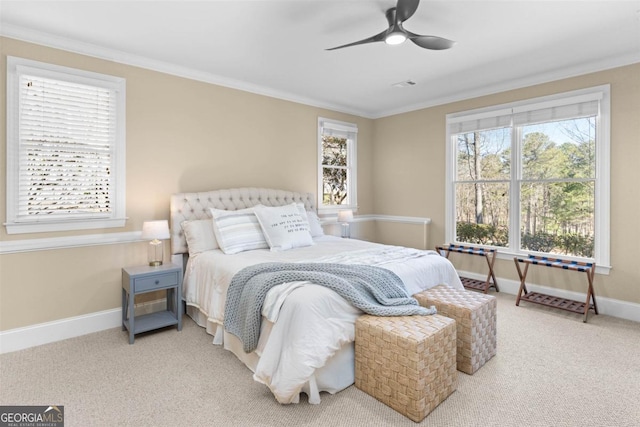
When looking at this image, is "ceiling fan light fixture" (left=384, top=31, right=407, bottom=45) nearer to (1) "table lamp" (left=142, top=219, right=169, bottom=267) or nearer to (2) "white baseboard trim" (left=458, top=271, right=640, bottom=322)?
(1) "table lamp" (left=142, top=219, right=169, bottom=267)

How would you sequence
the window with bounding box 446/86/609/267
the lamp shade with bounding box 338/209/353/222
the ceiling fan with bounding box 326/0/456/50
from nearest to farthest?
the ceiling fan with bounding box 326/0/456/50
the window with bounding box 446/86/609/267
the lamp shade with bounding box 338/209/353/222

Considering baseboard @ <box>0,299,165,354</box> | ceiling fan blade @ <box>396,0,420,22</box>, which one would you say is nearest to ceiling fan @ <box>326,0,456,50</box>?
ceiling fan blade @ <box>396,0,420,22</box>

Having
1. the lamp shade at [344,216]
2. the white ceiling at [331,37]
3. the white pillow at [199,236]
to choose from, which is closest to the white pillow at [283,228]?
the white pillow at [199,236]

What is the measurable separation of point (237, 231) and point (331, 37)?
2.06 metres

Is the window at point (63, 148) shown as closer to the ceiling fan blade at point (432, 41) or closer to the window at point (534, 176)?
the ceiling fan blade at point (432, 41)

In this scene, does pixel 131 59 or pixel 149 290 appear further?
pixel 131 59

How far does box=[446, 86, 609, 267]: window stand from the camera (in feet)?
11.9

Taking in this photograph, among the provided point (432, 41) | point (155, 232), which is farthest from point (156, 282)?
point (432, 41)

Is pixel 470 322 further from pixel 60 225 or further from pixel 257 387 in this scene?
pixel 60 225

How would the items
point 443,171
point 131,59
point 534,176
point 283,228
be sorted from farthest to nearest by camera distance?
point 443,171 → point 534,176 → point 283,228 → point 131,59

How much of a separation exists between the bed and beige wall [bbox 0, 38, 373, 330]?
28cm

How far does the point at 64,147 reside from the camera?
2.96 meters

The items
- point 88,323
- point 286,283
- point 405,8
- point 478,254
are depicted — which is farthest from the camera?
point 478,254

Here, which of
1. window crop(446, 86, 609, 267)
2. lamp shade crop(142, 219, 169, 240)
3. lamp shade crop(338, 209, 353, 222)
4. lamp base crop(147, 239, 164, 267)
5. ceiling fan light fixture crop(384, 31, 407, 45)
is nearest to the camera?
ceiling fan light fixture crop(384, 31, 407, 45)
